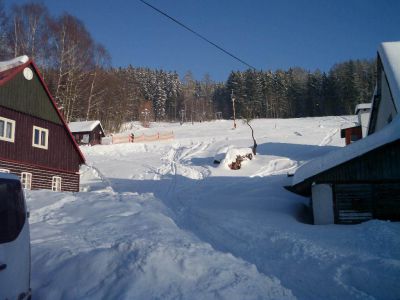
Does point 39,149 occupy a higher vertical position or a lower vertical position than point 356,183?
higher

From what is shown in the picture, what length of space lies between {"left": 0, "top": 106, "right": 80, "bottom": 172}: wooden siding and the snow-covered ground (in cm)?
508

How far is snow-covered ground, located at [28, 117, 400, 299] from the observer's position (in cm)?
605

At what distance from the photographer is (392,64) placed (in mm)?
18797

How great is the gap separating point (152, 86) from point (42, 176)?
95396 millimetres

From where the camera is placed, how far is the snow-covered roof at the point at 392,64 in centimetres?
1662

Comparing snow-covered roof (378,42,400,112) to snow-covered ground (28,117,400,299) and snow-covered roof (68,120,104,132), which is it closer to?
snow-covered ground (28,117,400,299)

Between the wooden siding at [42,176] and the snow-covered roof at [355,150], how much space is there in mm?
15355

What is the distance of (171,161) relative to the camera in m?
37.5

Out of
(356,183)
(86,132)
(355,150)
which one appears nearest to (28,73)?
(355,150)

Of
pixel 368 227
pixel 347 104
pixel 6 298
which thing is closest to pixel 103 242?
pixel 6 298

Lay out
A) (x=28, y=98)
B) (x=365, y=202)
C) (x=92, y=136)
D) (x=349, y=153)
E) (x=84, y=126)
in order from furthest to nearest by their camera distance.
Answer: (x=92, y=136) < (x=84, y=126) < (x=28, y=98) < (x=365, y=202) < (x=349, y=153)

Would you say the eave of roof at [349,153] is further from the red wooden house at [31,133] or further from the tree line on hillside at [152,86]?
the tree line on hillside at [152,86]

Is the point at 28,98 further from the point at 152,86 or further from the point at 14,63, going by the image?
the point at 152,86

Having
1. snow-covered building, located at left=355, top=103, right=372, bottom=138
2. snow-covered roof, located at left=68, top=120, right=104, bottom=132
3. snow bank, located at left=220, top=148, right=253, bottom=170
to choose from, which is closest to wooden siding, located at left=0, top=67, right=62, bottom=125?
snow bank, located at left=220, top=148, right=253, bottom=170
